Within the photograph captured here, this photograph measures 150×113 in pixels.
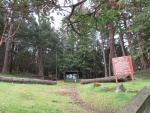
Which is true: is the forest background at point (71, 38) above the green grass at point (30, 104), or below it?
above

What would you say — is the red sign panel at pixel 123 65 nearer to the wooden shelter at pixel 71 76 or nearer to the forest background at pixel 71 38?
the forest background at pixel 71 38

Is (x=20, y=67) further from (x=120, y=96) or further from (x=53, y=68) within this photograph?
(x=120, y=96)

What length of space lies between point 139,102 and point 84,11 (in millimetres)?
1927

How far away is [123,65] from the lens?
11961mm

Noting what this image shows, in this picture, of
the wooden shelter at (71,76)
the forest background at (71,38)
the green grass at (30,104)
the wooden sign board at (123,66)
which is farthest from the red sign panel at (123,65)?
the wooden shelter at (71,76)

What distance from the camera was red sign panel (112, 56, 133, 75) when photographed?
11790mm

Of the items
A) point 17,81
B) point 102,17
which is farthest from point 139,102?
point 17,81

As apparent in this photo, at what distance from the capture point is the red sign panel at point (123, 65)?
11.8 meters

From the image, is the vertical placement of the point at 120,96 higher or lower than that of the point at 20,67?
lower

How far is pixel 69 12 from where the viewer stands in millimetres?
3123

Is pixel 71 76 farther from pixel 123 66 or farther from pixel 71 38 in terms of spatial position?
pixel 71 38

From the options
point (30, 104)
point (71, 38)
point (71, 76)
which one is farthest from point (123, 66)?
point (71, 76)

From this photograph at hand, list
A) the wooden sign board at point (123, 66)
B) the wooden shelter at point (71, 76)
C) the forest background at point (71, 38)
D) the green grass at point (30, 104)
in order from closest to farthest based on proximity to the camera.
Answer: the forest background at point (71, 38) < the green grass at point (30, 104) < the wooden sign board at point (123, 66) < the wooden shelter at point (71, 76)

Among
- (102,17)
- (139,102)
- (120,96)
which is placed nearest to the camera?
(139,102)
